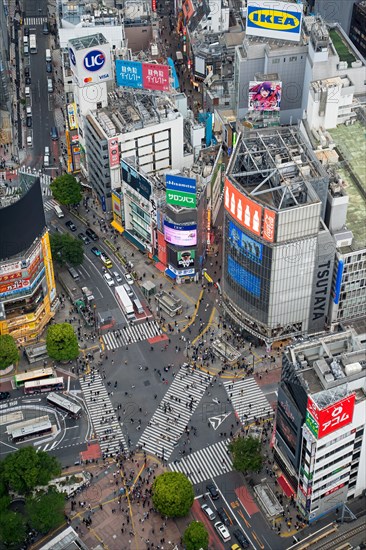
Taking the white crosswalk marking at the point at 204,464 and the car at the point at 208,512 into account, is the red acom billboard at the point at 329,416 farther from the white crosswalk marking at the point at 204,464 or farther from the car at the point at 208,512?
the white crosswalk marking at the point at 204,464

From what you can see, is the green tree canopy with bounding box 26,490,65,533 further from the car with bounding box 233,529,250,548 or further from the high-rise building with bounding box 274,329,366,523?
the high-rise building with bounding box 274,329,366,523

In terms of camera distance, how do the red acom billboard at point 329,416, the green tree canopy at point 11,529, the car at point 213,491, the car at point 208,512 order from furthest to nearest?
the car at point 213,491, the car at point 208,512, the green tree canopy at point 11,529, the red acom billboard at point 329,416

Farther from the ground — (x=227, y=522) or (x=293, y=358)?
(x=293, y=358)

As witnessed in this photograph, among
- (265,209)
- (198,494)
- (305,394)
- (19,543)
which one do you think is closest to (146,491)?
(198,494)

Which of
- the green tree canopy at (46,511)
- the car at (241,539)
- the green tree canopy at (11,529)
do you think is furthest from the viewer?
the car at (241,539)

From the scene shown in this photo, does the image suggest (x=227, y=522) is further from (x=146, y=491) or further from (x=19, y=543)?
(x=19, y=543)

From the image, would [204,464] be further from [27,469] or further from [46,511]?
[27,469]

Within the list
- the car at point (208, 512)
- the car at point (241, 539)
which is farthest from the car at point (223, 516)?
the car at point (241, 539)
